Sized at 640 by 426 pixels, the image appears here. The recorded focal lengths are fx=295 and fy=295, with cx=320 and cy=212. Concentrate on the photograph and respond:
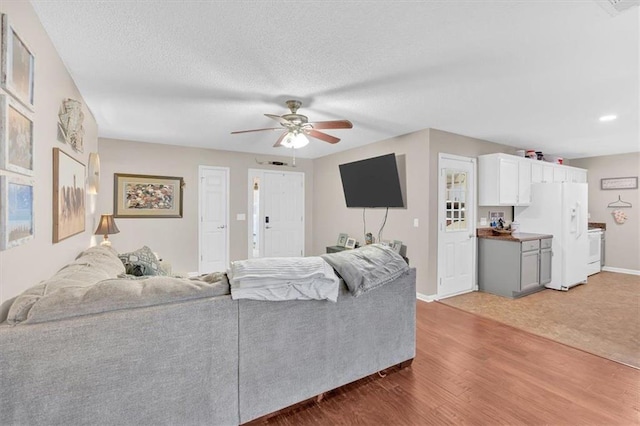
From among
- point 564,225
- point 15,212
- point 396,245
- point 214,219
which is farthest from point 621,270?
point 15,212

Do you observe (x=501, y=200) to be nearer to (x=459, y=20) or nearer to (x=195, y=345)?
(x=459, y=20)

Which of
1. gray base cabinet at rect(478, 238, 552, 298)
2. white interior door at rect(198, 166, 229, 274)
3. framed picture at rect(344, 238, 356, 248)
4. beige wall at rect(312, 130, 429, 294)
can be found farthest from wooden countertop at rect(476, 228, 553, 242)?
white interior door at rect(198, 166, 229, 274)

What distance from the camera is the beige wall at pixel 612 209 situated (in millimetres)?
5617

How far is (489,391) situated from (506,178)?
3.47 m

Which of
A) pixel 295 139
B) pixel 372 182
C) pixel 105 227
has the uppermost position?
pixel 295 139

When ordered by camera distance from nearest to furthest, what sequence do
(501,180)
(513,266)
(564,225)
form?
(513,266) < (501,180) < (564,225)

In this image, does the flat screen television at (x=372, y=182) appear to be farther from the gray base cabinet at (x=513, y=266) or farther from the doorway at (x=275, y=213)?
the gray base cabinet at (x=513, y=266)

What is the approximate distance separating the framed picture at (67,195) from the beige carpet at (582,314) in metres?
4.15

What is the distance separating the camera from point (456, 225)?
14.2 feet

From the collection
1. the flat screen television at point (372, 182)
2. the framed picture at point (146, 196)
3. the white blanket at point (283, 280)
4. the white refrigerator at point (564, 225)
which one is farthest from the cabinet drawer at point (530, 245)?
the framed picture at point (146, 196)

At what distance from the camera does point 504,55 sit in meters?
2.12

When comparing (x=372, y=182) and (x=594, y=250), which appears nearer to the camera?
(x=372, y=182)

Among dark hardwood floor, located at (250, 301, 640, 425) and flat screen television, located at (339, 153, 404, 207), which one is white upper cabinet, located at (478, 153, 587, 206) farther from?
dark hardwood floor, located at (250, 301, 640, 425)

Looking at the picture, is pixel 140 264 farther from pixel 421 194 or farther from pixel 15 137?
pixel 421 194
